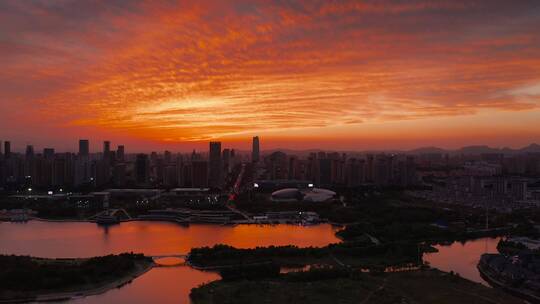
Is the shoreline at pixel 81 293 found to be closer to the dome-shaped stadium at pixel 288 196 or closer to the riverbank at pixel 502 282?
the riverbank at pixel 502 282

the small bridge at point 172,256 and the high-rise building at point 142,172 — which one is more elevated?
the high-rise building at point 142,172

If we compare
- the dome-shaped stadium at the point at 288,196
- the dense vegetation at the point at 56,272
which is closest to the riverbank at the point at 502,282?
the dense vegetation at the point at 56,272

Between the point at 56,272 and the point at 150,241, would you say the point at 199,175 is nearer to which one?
the point at 150,241

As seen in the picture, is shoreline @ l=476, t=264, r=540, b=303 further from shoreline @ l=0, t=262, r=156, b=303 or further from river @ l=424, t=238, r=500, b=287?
shoreline @ l=0, t=262, r=156, b=303

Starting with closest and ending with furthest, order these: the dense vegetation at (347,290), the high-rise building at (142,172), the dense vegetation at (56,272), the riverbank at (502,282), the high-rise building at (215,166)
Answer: the dense vegetation at (347,290), the dense vegetation at (56,272), the riverbank at (502,282), the high-rise building at (215,166), the high-rise building at (142,172)

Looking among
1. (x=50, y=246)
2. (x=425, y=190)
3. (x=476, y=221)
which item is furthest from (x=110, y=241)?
(x=425, y=190)

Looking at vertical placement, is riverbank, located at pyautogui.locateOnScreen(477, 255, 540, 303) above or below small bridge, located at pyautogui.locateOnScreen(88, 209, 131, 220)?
below

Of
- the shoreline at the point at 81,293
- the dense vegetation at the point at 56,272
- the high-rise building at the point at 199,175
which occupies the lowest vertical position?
the shoreline at the point at 81,293

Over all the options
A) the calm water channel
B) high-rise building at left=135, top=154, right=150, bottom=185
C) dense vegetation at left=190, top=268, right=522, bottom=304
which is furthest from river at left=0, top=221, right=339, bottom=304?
high-rise building at left=135, top=154, right=150, bottom=185
